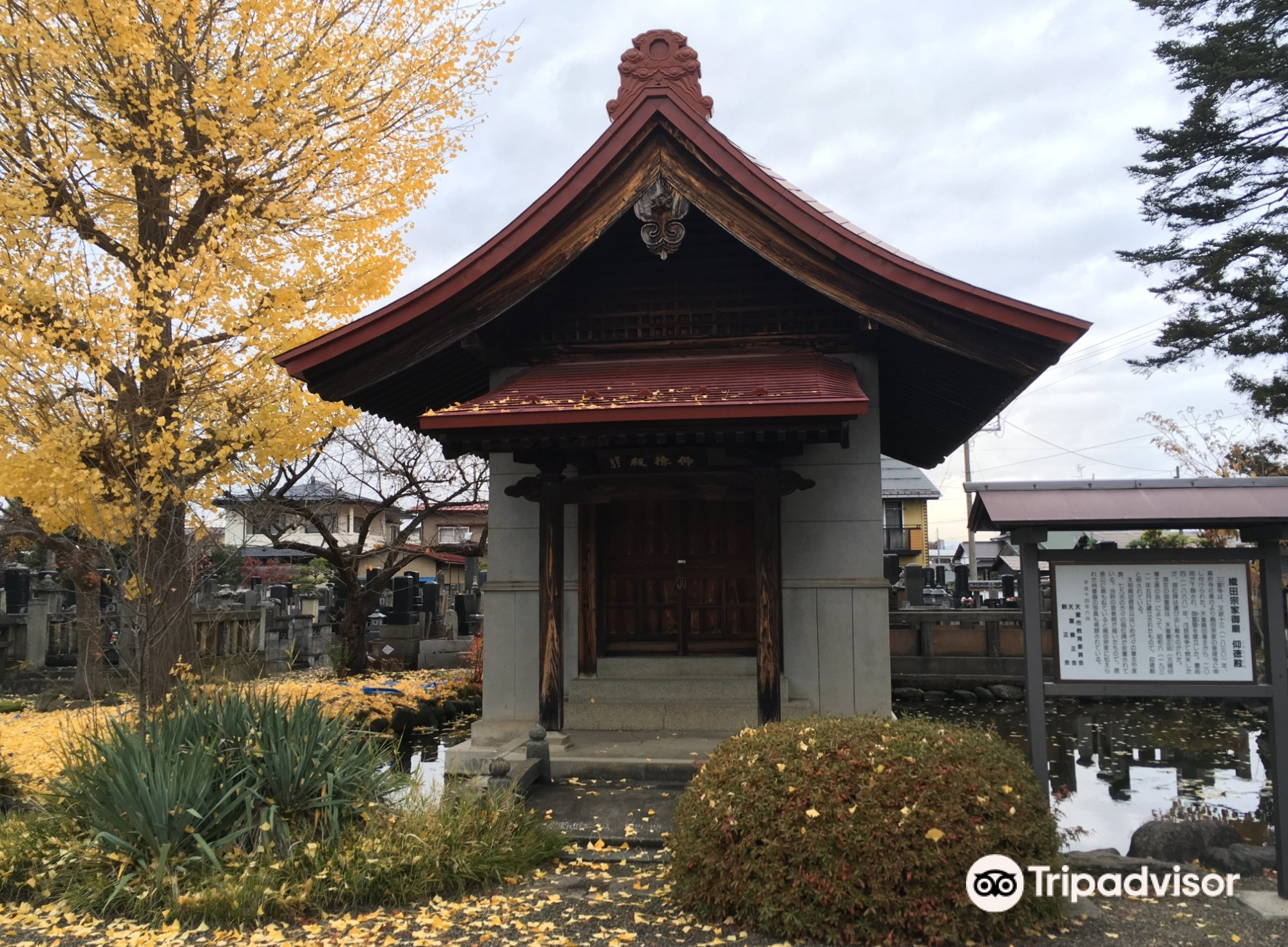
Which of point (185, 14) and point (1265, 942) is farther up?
point (185, 14)

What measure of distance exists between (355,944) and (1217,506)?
522 centimetres

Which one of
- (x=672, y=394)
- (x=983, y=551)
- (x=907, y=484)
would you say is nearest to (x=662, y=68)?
(x=672, y=394)

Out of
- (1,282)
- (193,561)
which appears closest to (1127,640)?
→ (193,561)

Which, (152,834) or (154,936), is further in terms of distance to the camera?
(152,834)

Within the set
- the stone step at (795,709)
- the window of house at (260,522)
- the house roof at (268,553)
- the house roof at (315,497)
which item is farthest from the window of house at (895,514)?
the stone step at (795,709)

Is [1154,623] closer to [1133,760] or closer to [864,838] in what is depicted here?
[864,838]

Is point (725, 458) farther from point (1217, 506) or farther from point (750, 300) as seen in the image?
point (1217, 506)

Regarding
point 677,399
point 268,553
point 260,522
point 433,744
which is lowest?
point 433,744

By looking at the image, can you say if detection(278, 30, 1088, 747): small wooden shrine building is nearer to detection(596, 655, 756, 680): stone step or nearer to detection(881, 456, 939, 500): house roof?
detection(596, 655, 756, 680): stone step

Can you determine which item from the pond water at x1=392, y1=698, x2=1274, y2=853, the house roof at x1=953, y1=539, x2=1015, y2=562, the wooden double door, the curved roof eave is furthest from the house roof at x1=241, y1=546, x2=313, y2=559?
the house roof at x1=953, y1=539, x2=1015, y2=562

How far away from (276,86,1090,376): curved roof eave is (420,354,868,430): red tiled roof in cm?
98

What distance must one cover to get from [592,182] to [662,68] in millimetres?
1352

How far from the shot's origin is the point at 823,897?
417 centimetres

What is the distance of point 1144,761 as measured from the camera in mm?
11320
